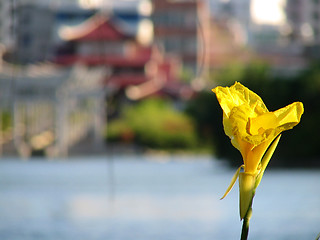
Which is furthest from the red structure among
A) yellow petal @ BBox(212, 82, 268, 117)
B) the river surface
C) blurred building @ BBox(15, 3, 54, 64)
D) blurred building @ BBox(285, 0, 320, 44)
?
yellow petal @ BBox(212, 82, 268, 117)

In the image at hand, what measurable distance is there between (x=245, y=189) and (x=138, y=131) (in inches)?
819

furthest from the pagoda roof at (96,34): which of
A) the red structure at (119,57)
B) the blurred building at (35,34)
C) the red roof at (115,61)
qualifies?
the blurred building at (35,34)

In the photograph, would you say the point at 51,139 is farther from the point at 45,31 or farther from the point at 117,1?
the point at 117,1

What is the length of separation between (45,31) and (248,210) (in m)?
40.1

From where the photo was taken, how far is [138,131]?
855 inches

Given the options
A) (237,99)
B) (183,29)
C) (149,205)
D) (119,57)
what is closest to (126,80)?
(119,57)

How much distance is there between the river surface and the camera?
20.8 ft

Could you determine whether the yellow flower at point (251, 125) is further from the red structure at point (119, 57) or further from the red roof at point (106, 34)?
the red roof at point (106, 34)

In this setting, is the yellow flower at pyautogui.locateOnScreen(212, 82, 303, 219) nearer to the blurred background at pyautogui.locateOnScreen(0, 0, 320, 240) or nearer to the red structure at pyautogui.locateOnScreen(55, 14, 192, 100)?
the blurred background at pyautogui.locateOnScreen(0, 0, 320, 240)

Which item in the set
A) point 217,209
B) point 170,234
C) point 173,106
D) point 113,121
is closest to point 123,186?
point 217,209

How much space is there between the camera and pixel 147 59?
1191 inches

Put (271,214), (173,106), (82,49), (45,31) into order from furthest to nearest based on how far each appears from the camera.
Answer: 1. (45,31)
2. (82,49)
3. (173,106)
4. (271,214)

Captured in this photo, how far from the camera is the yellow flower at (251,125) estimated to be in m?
0.89

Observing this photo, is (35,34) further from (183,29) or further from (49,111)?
(49,111)
